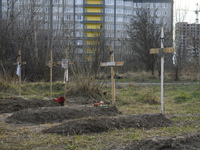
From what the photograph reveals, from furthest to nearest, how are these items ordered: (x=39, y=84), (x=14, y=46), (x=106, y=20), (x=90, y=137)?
(x=106, y=20) < (x=14, y=46) < (x=39, y=84) < (x=90, y=137)

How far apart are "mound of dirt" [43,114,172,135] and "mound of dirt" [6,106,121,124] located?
4.57ft

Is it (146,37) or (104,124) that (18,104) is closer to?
(104,124)

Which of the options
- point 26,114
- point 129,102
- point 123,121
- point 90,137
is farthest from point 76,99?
point 90,137

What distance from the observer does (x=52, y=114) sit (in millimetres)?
7348

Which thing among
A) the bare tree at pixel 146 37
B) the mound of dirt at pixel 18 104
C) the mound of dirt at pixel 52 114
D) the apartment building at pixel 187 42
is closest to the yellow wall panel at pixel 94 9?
the apartment building at pixel 187 42

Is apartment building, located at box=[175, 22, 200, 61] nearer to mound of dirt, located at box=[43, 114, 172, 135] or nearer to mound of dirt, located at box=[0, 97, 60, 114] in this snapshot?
mound of dirt, located at box=[0, 97, 60, 114]

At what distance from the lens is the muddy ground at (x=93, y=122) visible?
4.20 metres

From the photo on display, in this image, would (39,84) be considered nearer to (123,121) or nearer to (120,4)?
(123,121)

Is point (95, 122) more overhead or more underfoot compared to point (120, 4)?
more underfoot

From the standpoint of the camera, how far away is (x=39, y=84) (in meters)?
15.5

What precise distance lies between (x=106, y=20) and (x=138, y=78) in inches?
1019

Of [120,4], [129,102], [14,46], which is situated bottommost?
[129,102]

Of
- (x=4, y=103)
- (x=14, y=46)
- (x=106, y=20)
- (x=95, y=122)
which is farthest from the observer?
(x=106, y=20)

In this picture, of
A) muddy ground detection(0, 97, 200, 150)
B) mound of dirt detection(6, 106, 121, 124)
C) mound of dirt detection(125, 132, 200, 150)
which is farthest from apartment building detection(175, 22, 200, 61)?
mound of dirt detection(125, 132, 200, 150)
